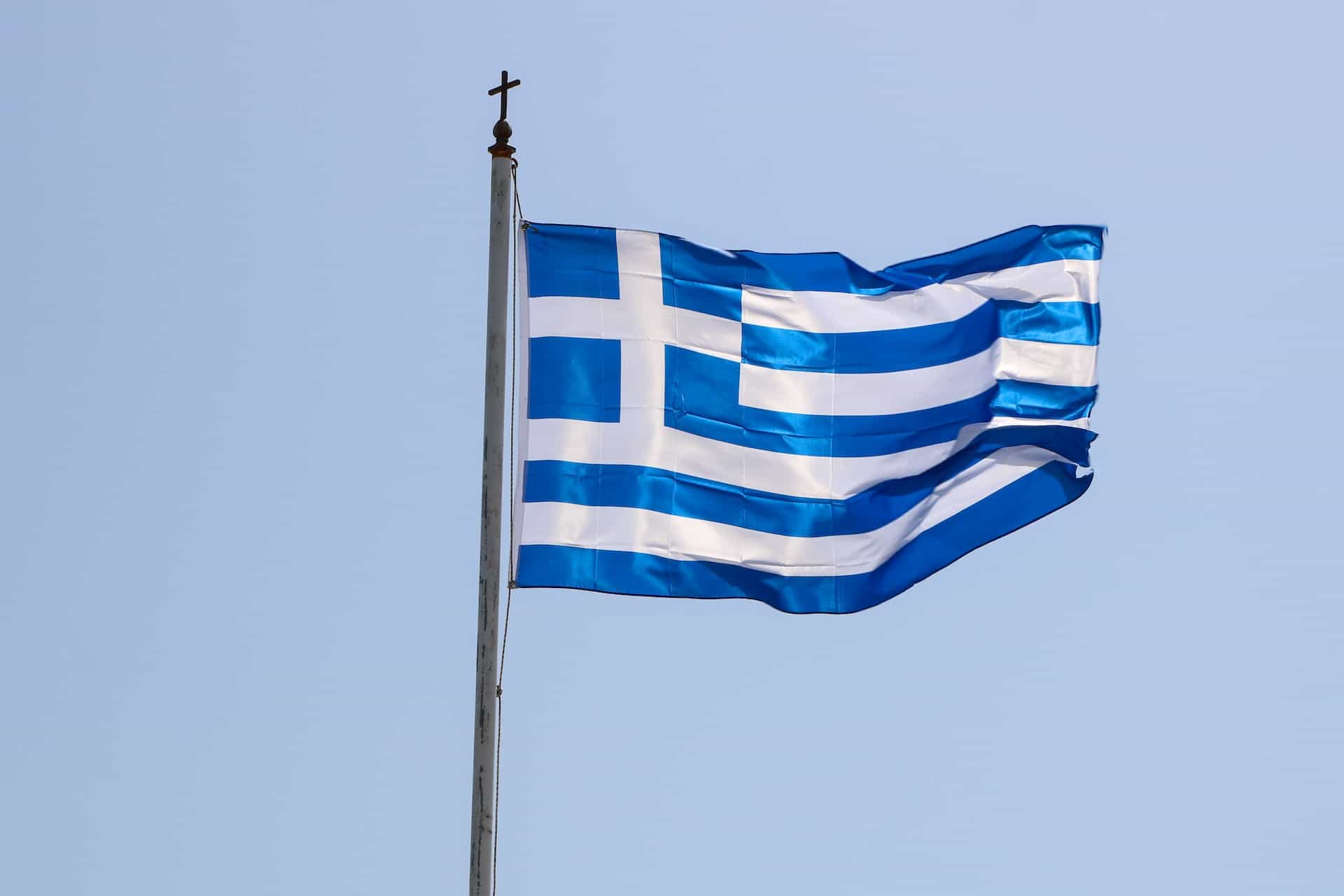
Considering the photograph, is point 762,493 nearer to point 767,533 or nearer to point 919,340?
point 767,533

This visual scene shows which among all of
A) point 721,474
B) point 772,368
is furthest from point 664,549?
point 772,368

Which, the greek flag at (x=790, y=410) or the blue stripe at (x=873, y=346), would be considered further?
the blue stripe at (x=873, y=346)

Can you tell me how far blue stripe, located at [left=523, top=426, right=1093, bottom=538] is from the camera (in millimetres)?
19156

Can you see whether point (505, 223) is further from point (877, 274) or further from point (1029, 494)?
point (1029, 494)

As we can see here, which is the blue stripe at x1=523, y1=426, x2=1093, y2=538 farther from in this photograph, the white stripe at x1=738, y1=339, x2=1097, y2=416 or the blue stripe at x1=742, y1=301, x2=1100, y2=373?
the blue stripe at x1=742, y1=301, x2=1100, y2=373

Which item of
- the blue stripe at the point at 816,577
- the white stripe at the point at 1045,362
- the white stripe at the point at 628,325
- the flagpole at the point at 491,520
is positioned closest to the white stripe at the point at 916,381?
the white stripe at the point at 1045,362

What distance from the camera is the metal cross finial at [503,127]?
17891 millimetres

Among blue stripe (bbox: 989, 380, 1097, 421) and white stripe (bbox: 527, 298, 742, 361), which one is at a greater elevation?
white stripe (bbox: 527, 298, 742, 361)

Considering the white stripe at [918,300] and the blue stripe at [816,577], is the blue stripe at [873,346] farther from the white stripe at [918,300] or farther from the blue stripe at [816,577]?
the blue stripe at [816,577]

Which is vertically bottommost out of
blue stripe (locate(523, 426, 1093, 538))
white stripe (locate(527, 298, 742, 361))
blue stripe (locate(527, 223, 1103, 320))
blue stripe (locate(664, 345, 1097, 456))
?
blue stripe (locate(523, 426, 1093, 538))

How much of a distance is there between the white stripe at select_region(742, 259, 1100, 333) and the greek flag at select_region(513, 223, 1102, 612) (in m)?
0.02

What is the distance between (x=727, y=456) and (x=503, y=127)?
4240 mm

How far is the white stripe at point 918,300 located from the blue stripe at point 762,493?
58.7 inches

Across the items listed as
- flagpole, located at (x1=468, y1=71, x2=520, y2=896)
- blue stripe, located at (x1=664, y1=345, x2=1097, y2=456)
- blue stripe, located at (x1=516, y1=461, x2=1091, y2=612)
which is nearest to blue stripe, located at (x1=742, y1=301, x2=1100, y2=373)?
blue stripe, located at (x1=664, y1=345, x2=1097, y2=456)
